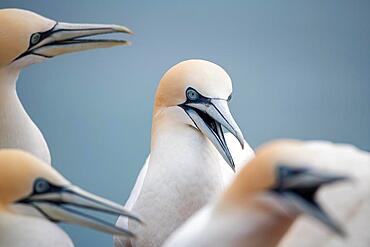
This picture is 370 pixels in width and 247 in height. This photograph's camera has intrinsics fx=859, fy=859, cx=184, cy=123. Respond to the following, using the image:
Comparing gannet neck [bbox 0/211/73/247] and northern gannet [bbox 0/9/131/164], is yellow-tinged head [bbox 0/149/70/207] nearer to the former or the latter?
gannet neck [bbox 0/211/73/247]

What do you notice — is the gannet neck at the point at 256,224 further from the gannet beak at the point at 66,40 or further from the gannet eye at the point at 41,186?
the gannet beak at the point at 66,40

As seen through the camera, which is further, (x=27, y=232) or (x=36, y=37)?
(x=36, y=37)

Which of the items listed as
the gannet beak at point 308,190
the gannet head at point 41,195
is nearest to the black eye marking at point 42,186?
the gannet head at point 41,195

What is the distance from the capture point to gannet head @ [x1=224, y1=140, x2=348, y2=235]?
137 cm

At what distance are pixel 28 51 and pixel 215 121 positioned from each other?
1.77ft

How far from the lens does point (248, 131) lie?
415 cm

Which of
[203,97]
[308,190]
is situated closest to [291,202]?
[308,190]

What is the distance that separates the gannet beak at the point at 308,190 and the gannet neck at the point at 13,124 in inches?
42.7

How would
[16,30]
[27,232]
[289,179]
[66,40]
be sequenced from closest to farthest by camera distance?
1. [289,179]
2. [27,232]
3. [16,30]
4. [66,40]

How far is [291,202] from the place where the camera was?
1383 mm

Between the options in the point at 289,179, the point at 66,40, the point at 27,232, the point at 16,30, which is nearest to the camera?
the point at 289,179

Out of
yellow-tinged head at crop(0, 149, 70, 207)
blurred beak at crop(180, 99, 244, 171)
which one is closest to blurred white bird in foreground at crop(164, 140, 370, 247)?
yellow-tinged head at crop(0, 149, 70, 207)

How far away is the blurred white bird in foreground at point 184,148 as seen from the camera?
2.30 m

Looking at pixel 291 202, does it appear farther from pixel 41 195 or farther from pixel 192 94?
pixel 192 94
